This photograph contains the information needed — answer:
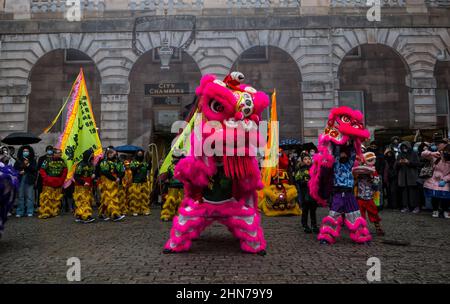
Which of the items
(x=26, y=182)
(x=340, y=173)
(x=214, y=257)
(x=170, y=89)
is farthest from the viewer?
(x=170, y=89)

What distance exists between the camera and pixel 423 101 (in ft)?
51.3

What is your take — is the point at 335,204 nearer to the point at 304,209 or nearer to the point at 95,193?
the point at 304,209

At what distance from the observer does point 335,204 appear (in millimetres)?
5910

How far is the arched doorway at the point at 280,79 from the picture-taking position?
18516 millimetres

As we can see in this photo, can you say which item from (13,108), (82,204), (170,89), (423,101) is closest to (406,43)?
(423,101)

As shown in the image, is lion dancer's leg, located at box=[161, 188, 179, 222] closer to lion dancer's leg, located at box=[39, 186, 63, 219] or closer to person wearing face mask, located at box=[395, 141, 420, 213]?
lion dancer's leg, located at box=[39, 186, 63, 219]

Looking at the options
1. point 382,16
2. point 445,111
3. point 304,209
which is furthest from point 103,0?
point 445,111

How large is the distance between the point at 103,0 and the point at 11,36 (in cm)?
450

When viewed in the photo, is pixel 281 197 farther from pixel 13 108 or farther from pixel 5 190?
pixel 13 108

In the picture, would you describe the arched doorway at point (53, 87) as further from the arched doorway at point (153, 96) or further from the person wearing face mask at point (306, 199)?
the person wearing face mask at point (306, 199)

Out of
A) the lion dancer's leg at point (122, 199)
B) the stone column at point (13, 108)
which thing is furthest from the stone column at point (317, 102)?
the stone column at point (13, 108)

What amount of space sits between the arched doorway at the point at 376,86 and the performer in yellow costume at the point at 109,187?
14029mm

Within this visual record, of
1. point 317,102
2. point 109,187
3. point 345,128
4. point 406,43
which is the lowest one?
point 109,187

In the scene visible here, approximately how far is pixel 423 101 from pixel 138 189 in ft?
43.5
